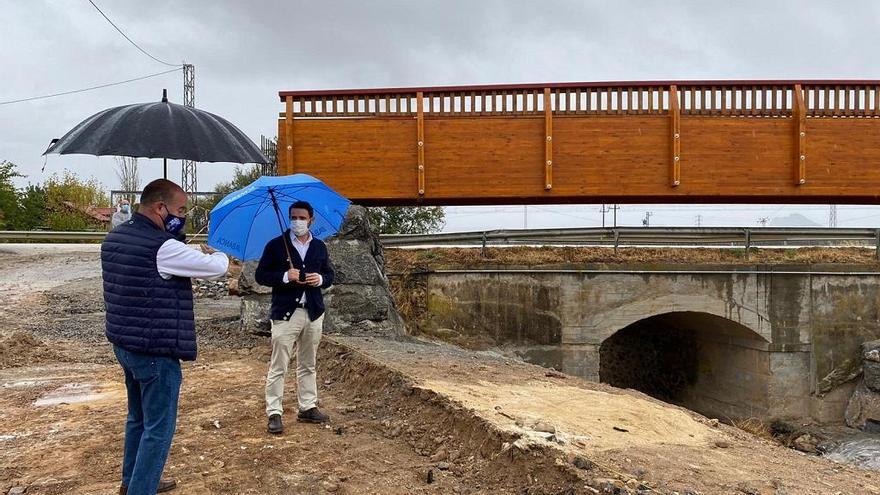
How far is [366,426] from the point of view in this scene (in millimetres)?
5387

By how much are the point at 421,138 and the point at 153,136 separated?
23.8ft

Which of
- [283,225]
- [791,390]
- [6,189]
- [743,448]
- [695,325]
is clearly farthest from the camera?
[6,189]

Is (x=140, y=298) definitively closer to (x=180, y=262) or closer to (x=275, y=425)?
(x=180, y=262)

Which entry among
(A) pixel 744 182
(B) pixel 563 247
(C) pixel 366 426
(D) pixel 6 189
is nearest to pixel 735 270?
(A) pixel 744 182

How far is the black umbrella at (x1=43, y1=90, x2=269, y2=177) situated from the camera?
446cm

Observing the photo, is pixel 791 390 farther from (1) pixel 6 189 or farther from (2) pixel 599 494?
(1) pixel 6 189

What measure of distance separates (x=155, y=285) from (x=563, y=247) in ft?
36.8

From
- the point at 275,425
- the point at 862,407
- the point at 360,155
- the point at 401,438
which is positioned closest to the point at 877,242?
the point at 862,407

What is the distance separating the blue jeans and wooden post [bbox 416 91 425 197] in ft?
27.5

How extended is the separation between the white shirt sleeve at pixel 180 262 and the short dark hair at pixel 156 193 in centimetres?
25

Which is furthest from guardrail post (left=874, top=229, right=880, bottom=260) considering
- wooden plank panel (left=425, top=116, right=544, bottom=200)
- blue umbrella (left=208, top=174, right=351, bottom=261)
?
blue umbrella (left=208, top=174, right=351, bottom=261)

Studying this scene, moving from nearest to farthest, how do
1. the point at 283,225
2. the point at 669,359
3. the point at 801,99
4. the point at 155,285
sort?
the point at 155,285
the point at 283,225
the point at 801,99
the point at 669,359

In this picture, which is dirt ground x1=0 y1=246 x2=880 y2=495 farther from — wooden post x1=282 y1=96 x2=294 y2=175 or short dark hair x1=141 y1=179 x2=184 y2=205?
wooden post x1=282 y1=96 x2=294 y2=175

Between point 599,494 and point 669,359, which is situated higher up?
point 599,494
